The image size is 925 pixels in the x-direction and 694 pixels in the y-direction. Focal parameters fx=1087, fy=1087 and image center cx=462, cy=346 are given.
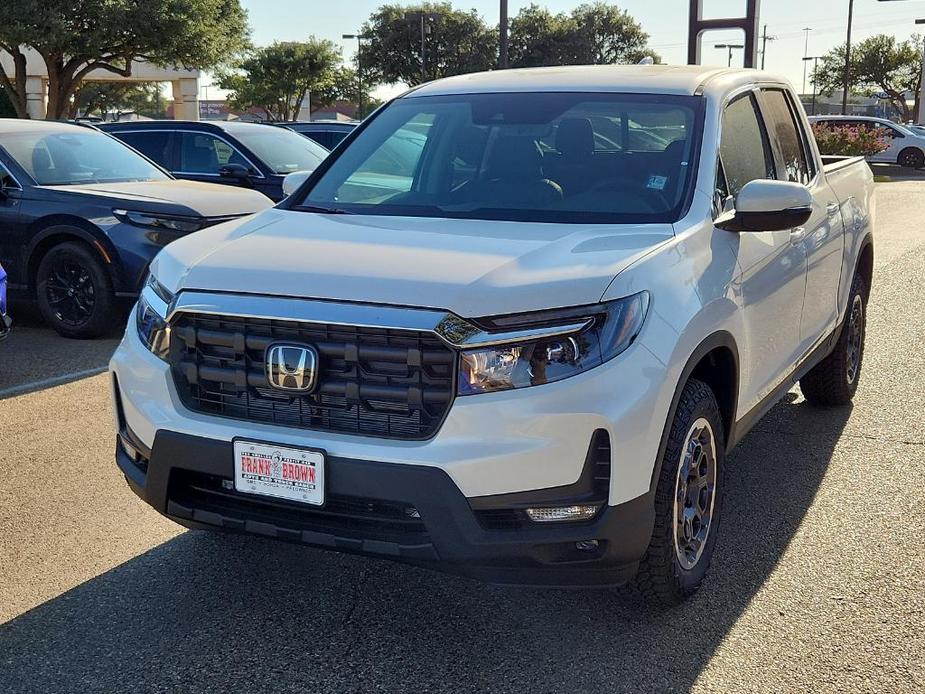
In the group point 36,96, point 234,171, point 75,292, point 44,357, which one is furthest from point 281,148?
point 36,96

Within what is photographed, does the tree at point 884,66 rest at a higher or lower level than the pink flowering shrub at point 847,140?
higher

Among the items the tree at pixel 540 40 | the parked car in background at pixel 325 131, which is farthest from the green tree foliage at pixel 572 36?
the parked car in background at pixel 325 131

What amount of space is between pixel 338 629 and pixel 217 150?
9.01 m

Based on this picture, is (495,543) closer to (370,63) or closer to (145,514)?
(145,514)

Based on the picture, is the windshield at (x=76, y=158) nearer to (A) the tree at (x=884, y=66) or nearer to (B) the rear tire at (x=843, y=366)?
(B) the rear tire at (x=843, y=366)

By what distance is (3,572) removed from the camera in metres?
3.94

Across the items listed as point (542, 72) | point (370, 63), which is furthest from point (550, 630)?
point (370, 63)

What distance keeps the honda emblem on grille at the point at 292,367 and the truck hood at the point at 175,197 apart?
17.2 ft

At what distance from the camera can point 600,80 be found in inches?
181

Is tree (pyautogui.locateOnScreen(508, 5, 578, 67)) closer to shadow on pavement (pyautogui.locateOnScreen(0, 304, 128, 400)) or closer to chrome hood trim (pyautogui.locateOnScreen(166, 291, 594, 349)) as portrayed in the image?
shadow on pavement (pyautogui.locateOnScreen(0, 304, 128, 400))

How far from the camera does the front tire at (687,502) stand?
11.0ft

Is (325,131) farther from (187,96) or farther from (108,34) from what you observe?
(187,96)

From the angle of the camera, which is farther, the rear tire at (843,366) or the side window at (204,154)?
the side window at (204,154)

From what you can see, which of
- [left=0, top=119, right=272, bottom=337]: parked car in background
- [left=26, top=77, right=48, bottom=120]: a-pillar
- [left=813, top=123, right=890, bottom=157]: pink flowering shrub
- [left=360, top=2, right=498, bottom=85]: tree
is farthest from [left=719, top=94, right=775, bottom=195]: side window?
[left=360, top=2, right=498, bottom=85]: tree
